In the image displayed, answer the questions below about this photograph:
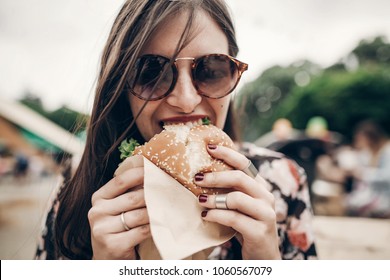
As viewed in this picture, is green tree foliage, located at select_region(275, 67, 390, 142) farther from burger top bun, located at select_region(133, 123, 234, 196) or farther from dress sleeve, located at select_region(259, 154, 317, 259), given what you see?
burger top bun, located at select_region(133, 123, 234, 196)

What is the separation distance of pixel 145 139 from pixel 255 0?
1.05 metres

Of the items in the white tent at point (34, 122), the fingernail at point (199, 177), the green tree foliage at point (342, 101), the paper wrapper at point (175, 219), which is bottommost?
the paper wrapper at point (175, 219)

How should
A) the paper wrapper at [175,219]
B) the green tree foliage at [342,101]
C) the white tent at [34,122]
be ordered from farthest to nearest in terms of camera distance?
the green tree foliage at [342,101], the white tent at [34,122], the paper wrapper at [175,219]

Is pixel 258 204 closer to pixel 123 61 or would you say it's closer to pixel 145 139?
pixel 145 139

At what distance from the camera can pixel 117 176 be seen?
1.35m

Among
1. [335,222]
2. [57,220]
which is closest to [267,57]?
[57,220]

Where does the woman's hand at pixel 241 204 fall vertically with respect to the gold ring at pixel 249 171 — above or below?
below

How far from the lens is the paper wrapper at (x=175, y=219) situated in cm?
127

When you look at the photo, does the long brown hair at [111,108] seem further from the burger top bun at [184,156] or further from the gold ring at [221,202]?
the gold ring at [221,202]

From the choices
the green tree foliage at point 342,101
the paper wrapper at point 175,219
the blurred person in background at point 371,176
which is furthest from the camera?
the green tree foliage at point 342,101

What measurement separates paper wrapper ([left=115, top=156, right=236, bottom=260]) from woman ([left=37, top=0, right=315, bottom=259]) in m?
0.05

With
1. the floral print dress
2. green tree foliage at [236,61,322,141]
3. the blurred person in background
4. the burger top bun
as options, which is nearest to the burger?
the burger top bun

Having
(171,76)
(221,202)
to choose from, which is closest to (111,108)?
(171,76)

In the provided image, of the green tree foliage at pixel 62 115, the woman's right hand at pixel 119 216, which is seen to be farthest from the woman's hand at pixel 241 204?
the green tree foliage at pixel 62 115
